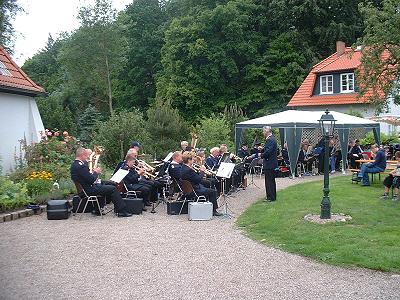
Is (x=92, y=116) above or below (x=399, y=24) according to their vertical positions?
below

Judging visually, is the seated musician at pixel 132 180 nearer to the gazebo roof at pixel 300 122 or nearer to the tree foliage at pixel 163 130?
the tree foliage at pixel 163 130

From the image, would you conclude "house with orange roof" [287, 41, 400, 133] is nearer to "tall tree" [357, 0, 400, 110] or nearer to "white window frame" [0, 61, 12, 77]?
"tall tree" [357, 0, 400, 110]

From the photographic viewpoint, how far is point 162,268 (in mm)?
7500

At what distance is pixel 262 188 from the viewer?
17469 mm

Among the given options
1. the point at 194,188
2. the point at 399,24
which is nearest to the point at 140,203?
the point at 194,188

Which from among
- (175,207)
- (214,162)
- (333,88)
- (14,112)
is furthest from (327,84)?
(175,207)

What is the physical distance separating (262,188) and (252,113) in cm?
2364

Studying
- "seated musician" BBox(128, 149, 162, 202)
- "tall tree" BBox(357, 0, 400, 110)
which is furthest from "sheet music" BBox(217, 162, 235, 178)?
"tall tree" BBox(357, 0, 400, 110)

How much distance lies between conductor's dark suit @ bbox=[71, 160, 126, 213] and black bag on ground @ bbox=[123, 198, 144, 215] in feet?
0.82

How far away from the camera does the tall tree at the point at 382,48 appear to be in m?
21.3

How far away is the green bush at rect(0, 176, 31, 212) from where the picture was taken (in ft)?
40.0

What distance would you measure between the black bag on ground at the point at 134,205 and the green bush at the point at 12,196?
2.52 metres

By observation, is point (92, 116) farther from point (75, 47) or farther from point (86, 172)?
point (86, 172)

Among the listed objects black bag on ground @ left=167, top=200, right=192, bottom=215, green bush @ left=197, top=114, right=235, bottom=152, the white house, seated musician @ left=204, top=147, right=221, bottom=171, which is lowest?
black bag on ground @ left=167, top=200, right=192, bottom=215
